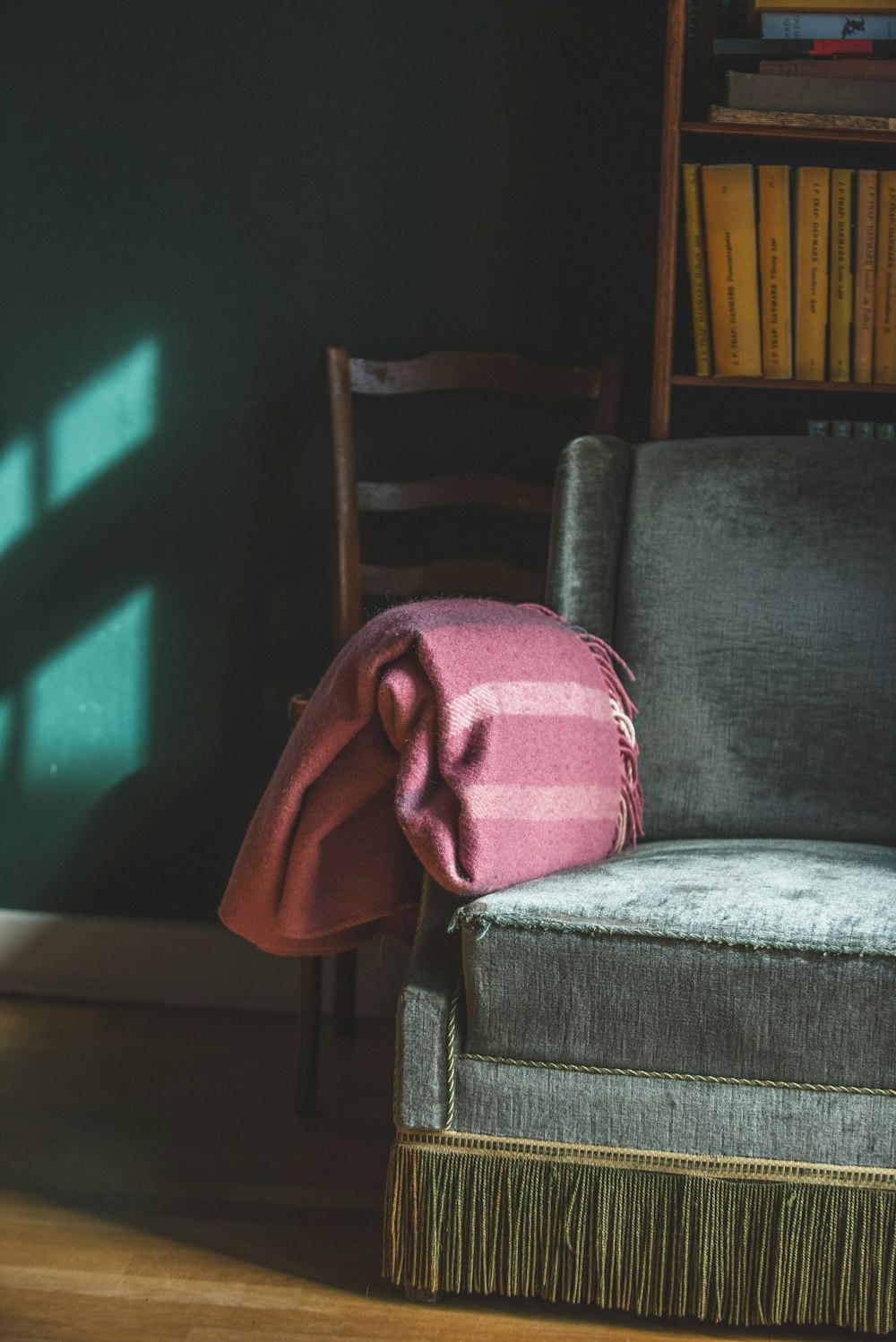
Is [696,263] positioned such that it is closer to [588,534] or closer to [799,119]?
[799,119]

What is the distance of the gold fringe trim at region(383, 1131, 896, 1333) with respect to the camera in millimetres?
1131

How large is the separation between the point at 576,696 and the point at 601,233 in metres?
1.06

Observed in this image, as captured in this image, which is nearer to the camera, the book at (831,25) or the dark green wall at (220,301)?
the book at (831,25)

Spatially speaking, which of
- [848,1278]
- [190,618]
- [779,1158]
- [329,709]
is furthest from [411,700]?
[190,618]

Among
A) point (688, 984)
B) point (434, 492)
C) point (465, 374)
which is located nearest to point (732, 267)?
point (465, 374)

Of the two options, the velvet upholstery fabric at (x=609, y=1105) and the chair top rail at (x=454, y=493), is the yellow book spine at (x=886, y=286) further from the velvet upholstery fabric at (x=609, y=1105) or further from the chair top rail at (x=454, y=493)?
the velvet upholstery fabric at (x=609, y=1105)

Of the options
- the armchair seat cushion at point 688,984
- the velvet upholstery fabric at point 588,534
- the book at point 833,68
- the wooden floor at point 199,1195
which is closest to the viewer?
the armchair seat cushion at point 688,984

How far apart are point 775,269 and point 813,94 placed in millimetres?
235

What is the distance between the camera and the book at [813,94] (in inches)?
69.9

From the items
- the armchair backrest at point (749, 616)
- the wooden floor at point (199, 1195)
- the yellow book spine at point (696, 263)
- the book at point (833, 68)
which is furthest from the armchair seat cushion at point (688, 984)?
the book at point (833, 68)

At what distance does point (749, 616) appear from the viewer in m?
1.62

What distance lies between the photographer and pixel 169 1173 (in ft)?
4.94

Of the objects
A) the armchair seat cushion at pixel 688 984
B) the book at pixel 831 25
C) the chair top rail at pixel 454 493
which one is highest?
the book at pixel 831 25

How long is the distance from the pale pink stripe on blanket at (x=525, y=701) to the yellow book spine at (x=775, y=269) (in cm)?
73
